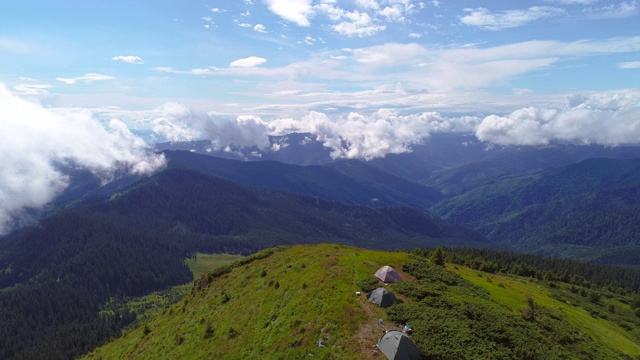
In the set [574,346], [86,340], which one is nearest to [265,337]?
[574,346]

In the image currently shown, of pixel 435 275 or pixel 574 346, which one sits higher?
pixel 435 275

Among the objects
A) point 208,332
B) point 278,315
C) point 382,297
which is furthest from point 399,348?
point 208,332

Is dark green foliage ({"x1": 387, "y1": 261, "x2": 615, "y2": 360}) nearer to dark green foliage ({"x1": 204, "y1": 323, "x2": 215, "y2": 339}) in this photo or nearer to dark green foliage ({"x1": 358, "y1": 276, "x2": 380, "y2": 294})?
dark green foliage ({"x1": 358, "y1": 276, "x2": 380, "y2": 294})

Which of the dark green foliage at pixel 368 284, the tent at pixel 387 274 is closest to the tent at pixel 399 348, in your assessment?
the dark green foliage at pixel 368 284

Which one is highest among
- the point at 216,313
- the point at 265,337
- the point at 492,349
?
the point at 492,349

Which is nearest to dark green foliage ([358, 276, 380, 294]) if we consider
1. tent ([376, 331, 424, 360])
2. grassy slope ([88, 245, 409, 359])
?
grassy slope ([88, 245, 409, 359])

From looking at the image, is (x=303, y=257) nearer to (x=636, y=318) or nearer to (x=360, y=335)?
(x=360, y=335)

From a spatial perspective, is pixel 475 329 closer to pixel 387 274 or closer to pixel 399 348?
pixel 399 348
